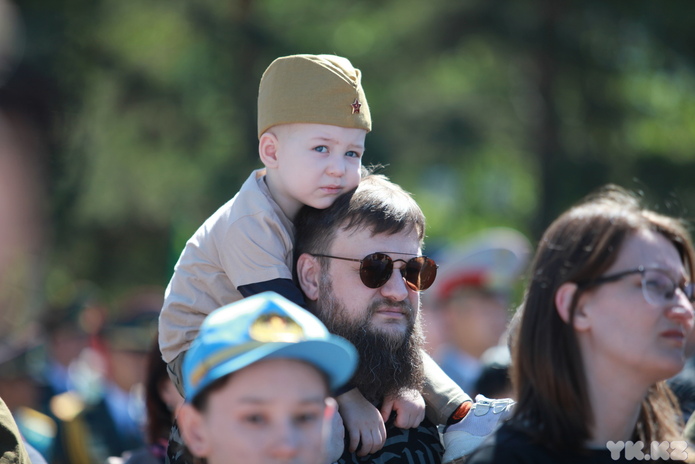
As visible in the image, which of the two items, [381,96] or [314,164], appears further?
[381,96]

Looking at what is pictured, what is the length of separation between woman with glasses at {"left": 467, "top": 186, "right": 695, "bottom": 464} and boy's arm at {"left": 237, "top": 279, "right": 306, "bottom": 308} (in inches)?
34.1

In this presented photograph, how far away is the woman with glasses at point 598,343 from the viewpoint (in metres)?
3.01

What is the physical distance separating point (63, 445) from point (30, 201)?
6366mm

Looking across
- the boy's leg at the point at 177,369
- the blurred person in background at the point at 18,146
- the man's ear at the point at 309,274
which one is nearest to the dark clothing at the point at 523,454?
the man's ear at the point at 309,274

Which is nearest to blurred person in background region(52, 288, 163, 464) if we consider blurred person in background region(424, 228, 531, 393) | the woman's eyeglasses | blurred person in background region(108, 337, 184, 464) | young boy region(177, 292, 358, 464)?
blurred person in background region(108, 337, 184, 464)

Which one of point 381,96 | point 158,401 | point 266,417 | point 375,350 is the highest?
point 266,417

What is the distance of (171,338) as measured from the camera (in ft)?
12.0

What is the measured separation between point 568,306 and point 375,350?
34.8 inches

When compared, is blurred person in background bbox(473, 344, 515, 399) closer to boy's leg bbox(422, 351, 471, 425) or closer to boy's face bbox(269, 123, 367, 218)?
boy's leg bbox(422, 351, 471, 425)

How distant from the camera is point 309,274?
385 centimetres

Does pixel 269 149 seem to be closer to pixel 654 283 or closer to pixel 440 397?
pixel 440 397

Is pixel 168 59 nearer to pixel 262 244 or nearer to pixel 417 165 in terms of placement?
pixel 417 165

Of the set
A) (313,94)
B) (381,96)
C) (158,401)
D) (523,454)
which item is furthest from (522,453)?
(381,96)

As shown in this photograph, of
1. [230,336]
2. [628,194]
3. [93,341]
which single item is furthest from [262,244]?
[93,341]
